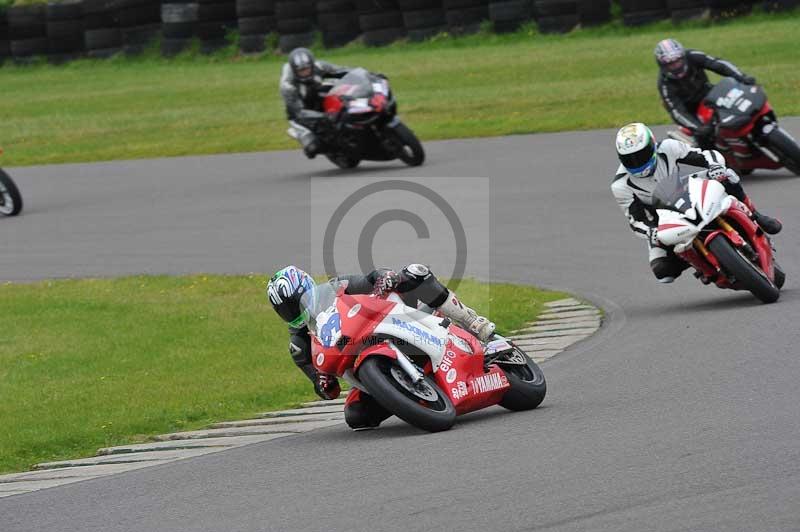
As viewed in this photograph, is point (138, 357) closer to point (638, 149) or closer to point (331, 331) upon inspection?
point (331, 331)

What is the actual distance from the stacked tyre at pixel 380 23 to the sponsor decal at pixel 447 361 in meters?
25.7

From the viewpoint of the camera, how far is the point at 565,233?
46.5 feet

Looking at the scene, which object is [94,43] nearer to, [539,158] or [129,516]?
[539,158]

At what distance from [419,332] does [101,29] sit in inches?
1228

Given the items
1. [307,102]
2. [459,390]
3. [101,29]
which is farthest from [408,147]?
[101,29]

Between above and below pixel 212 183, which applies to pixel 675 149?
above

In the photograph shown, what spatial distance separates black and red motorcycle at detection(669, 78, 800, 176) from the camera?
592 inches

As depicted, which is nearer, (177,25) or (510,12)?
(510,12)

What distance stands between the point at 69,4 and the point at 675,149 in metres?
27.4

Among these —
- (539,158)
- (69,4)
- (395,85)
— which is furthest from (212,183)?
(69,4)

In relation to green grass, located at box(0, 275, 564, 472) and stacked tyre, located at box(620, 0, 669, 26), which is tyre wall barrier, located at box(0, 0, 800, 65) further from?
green grass, located at box(0, 275, 564, 472)

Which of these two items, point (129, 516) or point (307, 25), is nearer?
point (129, 516)

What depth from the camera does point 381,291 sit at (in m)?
7.80

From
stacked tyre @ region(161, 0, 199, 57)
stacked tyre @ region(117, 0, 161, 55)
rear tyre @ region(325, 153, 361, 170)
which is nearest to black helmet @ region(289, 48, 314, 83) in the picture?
rear tyre @ region(325, 153, 361, 170)
